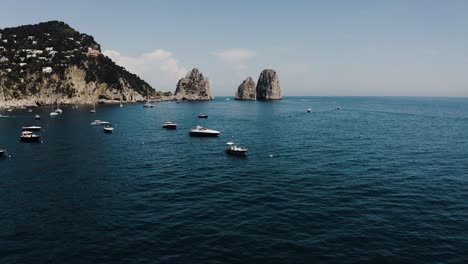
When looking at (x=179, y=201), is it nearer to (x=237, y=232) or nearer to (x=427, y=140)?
(x=237, y=232)

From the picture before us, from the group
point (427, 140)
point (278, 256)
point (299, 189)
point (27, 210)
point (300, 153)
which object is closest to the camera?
point (278, 256)

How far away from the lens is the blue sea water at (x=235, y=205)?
107ft

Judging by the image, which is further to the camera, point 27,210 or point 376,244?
point 27,210

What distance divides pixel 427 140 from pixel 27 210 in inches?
4171

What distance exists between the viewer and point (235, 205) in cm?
4556

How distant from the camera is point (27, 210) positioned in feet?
142

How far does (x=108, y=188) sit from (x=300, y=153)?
156 ft

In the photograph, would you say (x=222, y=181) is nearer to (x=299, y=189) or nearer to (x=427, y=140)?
(x=299, y=189)

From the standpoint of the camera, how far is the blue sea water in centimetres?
→ 3262

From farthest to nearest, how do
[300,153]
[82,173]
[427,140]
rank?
[427,140] < [300,153] < [82,173]

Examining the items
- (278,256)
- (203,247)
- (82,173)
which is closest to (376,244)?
(278,256)

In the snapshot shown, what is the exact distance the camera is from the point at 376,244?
34062mm

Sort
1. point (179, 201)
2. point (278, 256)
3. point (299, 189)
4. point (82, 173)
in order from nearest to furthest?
point (278, 256)
point (179, 201)
point (299, 189)
point (82, 173)

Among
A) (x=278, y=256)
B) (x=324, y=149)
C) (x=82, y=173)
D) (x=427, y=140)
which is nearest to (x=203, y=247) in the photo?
(x=278, y=256)
